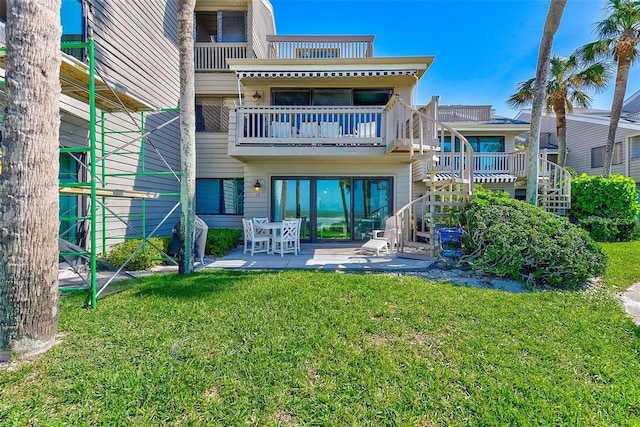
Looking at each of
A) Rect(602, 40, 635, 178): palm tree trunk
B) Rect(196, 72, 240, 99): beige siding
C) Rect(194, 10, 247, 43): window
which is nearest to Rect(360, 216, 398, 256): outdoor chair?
Rect(196, 72, 240, 99): beige siding

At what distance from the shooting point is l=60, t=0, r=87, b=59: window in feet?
21.1

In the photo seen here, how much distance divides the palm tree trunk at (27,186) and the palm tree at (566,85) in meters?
19.2

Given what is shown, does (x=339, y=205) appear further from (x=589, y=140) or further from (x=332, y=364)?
(x=589, y=140)

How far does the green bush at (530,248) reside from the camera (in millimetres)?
5277

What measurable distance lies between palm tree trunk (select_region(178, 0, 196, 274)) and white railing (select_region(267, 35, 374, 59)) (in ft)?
20.0

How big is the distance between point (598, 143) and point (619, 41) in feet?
25.3

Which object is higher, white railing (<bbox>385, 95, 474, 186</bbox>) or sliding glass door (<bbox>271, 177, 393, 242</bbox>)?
white railing (<bbox>385, 95, 474, 186</bbox>)

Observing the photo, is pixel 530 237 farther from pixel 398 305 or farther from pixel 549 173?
pixel 549 173

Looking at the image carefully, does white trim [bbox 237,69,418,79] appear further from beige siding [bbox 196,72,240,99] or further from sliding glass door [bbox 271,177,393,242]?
sliding glass door [bbox 271,177,393,242]

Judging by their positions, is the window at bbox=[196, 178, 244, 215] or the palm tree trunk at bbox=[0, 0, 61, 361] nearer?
the palm tree trunk at bbox=[0, 0, 61, 361]

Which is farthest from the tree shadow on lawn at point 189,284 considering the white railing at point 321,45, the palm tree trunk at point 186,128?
the white railing at point 321,45

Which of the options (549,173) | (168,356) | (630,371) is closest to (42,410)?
(168,356)

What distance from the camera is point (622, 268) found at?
6586 millimetres

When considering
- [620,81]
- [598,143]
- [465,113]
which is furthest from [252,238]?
[598,143]
